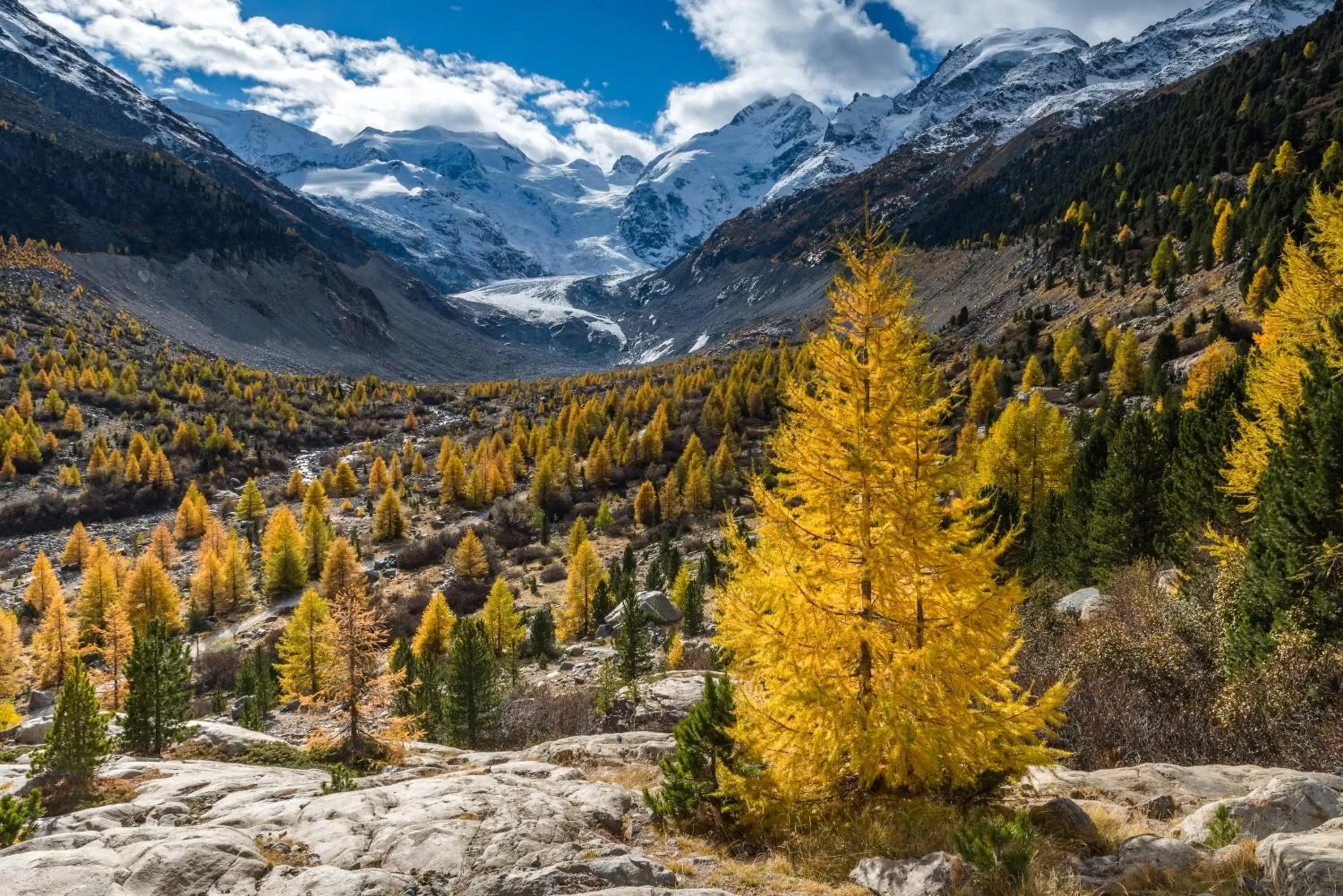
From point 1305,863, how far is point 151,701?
2509 cm

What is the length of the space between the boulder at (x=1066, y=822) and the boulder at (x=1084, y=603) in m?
17.2

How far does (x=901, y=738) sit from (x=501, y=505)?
78.1 meters

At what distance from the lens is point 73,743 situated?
13609mm

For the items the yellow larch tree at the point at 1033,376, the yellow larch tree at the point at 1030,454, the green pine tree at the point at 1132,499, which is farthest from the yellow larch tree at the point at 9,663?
the yellow larch tree at the point at 1033,376

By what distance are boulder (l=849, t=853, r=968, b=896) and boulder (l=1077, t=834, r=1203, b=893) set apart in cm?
158

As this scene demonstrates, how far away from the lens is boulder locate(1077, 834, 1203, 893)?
7680mm

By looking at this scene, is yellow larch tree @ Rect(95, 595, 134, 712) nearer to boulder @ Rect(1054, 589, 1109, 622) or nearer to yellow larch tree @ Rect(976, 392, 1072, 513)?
boulder @ Rect(1054, 589, 1109, 622)

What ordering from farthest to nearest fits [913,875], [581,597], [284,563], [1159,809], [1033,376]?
1. [1033,376]
2. [284,563]
3. [581,597]
4. [1159,809]
5. [913,875]

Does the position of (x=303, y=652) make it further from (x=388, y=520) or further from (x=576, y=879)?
(x=388, y=520)

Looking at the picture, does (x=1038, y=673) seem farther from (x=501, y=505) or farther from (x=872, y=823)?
(x=501, y=505)

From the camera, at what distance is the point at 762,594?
33.4 ft

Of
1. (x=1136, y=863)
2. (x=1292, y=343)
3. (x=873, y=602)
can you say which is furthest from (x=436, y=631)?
(x=1292, y=343)

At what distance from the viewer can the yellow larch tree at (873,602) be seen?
9.34 metres

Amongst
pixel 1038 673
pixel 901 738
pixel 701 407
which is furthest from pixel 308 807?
pixel 701 407
